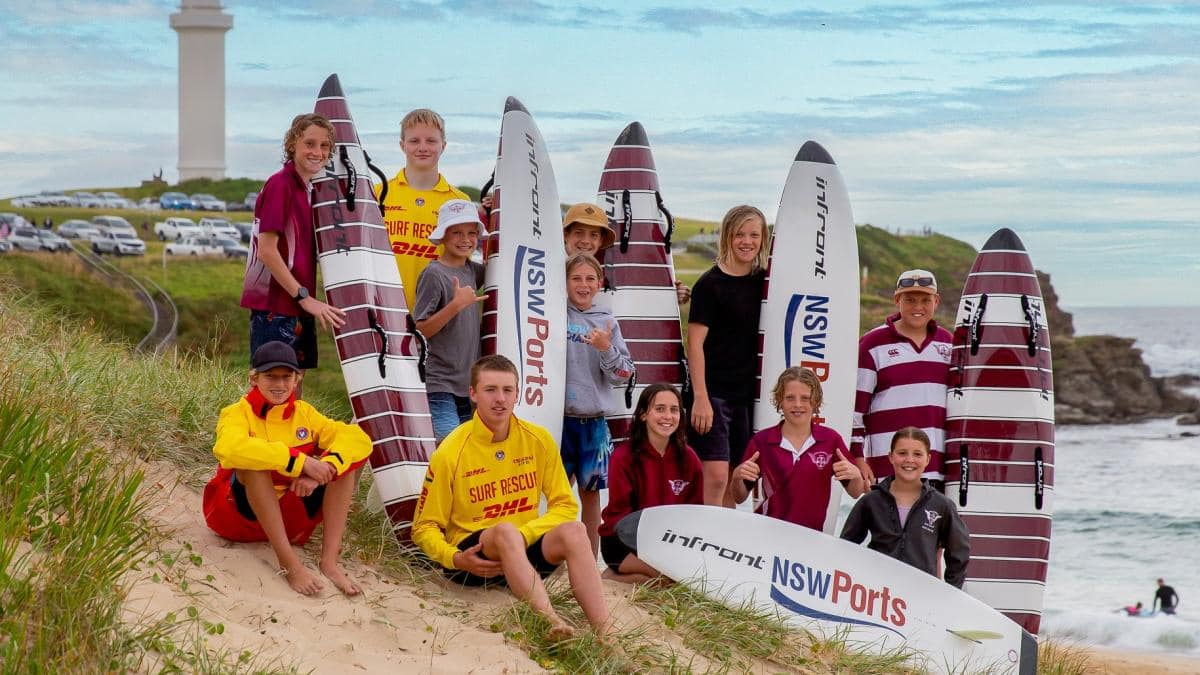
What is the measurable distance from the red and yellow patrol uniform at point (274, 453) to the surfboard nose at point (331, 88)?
242 cm

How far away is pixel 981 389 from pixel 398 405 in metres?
3.04

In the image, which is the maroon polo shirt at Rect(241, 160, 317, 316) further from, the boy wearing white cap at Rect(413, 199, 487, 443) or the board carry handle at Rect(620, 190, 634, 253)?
the board carry handle at Rect(620, 190, 634, 253)

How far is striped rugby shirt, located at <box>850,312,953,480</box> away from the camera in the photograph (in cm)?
645

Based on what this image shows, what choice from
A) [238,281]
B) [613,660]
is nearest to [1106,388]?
[238,281]

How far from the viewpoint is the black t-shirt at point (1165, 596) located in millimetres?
17000

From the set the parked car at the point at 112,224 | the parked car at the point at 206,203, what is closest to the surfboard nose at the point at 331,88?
the parked car at the point at 112,224

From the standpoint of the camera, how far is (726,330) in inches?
245

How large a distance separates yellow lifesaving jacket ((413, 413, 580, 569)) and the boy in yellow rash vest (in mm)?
1398

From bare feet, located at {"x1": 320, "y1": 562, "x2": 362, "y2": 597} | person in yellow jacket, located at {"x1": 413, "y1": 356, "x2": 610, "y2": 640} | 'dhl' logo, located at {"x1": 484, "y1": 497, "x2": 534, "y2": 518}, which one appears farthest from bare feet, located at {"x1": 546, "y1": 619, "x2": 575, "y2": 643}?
bare feet, located at {"x1": 320, "y1": 562, "x2": 362, "y2": 597}

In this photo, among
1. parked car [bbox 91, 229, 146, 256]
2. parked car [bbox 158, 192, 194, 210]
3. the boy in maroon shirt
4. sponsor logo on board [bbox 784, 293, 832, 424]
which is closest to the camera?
the boy in maroon shirt

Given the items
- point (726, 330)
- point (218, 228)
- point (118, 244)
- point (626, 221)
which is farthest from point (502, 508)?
point (118, 244)

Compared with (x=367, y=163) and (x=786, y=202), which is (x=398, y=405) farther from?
(x=786, y=202)

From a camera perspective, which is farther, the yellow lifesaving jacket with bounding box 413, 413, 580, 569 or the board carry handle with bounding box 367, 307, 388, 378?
the board carry handle with bounding box 367, 307, 388, 378

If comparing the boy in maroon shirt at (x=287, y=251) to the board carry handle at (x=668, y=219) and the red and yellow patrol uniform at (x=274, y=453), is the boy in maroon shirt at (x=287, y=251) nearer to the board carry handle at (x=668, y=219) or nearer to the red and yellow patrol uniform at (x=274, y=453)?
the red and yellow patrol uniform at (x=274, y=453)
